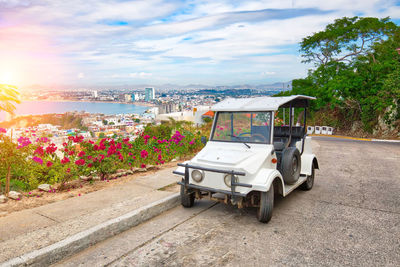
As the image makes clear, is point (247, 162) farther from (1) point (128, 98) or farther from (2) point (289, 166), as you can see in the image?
(1) point (128, 98)

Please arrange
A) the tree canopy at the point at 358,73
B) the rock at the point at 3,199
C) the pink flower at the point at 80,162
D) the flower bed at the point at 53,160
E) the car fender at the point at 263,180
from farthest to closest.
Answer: the tree canopy at the point at 358,73 < the pink flower at the point at 80,162 < the flower bed at the point at 53,160 < the rock at the point at 3,199 < the car fender at the point at 263,180

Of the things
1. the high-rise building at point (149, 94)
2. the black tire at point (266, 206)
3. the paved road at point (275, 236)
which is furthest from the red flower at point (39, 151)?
the high-rise building at point (149, 94)

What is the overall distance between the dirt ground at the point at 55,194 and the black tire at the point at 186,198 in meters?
1.95

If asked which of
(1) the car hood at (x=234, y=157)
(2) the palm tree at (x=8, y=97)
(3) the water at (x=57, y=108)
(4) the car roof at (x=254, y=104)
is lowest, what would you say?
(3) the water at (x=57, y=108)

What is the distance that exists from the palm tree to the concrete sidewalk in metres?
1.60

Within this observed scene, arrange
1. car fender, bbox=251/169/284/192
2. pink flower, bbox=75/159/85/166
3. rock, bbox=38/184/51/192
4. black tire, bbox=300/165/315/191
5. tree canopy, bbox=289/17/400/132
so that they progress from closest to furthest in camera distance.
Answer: car fender, bbox=251/169/284/192 → rock, bbox=38/184/51/192 → pink flower, bbox=75/159/85/166 → black tire, bbox=300/165/315/191 → tree canopy, bbox=289/17/400/132

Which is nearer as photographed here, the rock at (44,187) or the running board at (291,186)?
the running board at (291,186)

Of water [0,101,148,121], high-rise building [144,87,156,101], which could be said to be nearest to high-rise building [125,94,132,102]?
water [0,101,148,121]

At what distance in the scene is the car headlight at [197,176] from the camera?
4562mm

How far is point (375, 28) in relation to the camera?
2645 cm

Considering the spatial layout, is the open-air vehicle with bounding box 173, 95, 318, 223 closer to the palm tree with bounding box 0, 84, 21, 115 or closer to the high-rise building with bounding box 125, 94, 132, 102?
the palm tree with bounding box 0, 84, 21, 115

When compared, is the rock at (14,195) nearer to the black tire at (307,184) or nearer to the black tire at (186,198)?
the black tire at (186,198)

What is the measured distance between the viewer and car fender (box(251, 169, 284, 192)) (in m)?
4.20

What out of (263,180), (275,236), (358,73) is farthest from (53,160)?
Answer: (358,73)
